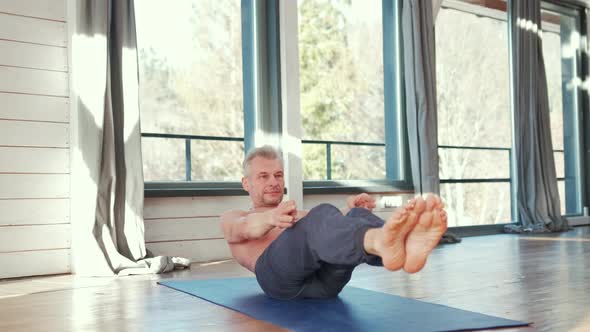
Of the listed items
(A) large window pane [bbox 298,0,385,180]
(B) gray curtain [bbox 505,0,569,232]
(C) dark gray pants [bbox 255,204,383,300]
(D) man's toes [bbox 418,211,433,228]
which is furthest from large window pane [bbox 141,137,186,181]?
(B) gray curtain [bbox 505,0,569,232]

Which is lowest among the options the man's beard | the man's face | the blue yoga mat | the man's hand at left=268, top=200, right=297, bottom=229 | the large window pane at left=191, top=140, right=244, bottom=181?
the blue yoga mat

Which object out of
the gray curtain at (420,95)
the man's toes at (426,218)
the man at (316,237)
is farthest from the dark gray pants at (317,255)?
the gray curtain at (420,95)

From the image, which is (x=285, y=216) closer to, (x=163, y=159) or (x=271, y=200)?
(x=271, y=200)

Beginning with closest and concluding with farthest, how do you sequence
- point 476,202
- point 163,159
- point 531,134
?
point 163,159
point 531,134
point 476,202

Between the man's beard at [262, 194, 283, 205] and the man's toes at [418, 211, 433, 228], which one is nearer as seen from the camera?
the man's toes at [418, 211, 433, 228]

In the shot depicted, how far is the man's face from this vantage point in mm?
2336

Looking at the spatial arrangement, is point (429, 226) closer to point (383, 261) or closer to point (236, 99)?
point (383, 261)

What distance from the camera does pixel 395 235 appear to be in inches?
59.8

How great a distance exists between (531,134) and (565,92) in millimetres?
1354

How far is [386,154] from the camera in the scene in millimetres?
5484

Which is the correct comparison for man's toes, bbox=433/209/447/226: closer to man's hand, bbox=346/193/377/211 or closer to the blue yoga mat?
the blue yoga mat

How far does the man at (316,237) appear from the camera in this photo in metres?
1.53

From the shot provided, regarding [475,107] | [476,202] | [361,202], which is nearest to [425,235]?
[361,202]

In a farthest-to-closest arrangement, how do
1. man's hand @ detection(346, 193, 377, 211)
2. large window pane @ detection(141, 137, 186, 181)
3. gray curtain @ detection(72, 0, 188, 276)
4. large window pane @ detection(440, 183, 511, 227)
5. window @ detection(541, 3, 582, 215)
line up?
1. window @ detection(541, 3, 582, 215)
2. large window pane @ detection(440, 183, 511, 227)
3. large window pane @ detection(141, 137, 186, 181)
4. gray curtain @ detection(72, 0, 188, 276)
5. man's hand @ detection(346, 193, 377, 211)
